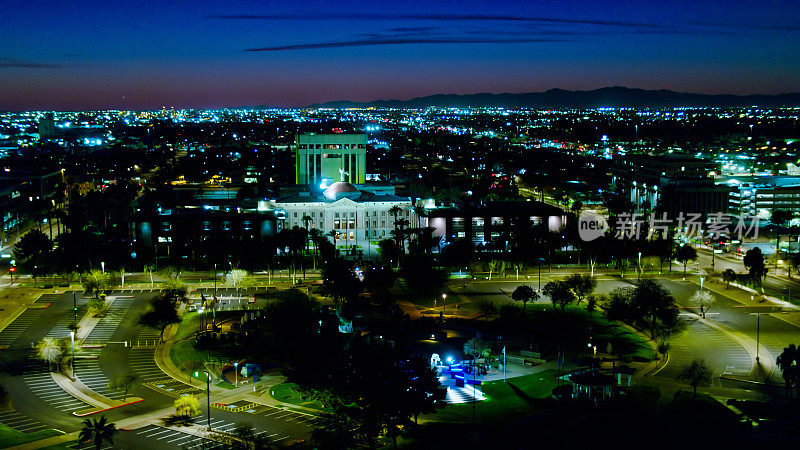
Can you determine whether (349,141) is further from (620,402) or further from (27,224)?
(620,402)

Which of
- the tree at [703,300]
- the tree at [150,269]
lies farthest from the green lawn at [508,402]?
the tree at [150,269]

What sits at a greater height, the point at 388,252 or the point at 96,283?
the point at 388,252

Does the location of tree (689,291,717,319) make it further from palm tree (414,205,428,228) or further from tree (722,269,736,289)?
palm tree (414,205,428,228)

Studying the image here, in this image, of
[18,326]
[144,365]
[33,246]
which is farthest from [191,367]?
[33,246]

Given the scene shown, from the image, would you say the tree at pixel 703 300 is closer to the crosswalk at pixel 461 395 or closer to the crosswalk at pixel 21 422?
the crosswalk at pixel 461 395

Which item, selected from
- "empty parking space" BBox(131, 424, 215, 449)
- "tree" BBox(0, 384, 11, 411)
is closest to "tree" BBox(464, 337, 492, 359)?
"empty parking space" BBox(131, 424, 215, 449)

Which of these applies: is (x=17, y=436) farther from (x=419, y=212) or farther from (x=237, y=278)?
(x=419, y=212)
